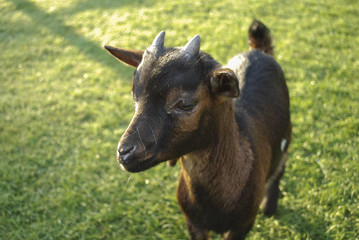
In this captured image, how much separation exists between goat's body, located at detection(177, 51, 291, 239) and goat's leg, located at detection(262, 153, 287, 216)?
34cm

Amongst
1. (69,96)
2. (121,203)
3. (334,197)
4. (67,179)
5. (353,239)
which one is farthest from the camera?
(69,96)

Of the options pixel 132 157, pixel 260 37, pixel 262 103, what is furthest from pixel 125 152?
pixel 260 37

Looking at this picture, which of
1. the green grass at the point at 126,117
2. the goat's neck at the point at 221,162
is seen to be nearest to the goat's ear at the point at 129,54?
the goat's neck at the point at 221,162

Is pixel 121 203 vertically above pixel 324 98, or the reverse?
pixel 324 98

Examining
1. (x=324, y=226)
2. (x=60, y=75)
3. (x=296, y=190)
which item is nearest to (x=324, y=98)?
(x=296, y=190)

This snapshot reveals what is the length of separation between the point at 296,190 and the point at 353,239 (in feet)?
2.58

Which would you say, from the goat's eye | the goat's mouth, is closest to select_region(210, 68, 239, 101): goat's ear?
the goat's eye

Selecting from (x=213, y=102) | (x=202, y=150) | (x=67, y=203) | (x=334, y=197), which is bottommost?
(x=67, y=203)

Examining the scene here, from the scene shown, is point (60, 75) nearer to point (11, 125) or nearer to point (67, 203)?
point (11, 125)

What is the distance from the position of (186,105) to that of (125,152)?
0.46 meters

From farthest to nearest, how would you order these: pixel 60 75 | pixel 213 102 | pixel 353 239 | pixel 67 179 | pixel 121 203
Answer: pixel 60 75, pixel 67 179, pixel 121 203, pixel 353 239, pixel 213 102

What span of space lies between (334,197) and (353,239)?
0.50 m

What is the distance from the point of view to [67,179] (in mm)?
4223

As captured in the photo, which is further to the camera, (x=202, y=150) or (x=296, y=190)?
(x=296, y=190)
